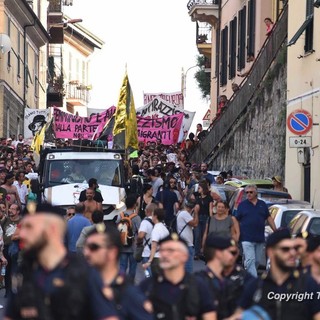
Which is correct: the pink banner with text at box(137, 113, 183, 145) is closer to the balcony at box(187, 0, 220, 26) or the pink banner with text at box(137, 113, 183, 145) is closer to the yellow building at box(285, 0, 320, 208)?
the yellow building at box(285, 0, 320, 208)

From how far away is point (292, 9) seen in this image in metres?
33.7

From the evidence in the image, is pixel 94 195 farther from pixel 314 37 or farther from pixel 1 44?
pixel 1 44

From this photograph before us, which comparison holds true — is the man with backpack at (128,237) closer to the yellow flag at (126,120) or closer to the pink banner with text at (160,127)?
the yellow flag at (126,120)

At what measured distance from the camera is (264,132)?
3688 cm

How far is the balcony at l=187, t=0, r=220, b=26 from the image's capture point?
52.0 metres

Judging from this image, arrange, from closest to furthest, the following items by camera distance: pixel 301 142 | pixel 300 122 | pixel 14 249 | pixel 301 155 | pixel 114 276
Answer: pixel 114 276
pixel 14 249
pixel 300 122
pixel 301 142
pixel 301 155

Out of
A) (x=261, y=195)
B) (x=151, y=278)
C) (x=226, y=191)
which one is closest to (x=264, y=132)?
(x=226, y=191)

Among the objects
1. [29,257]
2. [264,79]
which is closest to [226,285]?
[29,257]

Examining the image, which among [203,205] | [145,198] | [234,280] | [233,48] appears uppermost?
[233,48]

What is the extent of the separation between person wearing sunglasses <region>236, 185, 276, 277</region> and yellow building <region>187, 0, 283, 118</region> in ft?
70.2

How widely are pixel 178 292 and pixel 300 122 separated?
18238 millimetres

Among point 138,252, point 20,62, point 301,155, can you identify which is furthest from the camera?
point 20,62

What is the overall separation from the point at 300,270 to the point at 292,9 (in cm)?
2318

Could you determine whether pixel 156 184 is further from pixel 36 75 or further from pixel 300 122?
pixel 36 75
